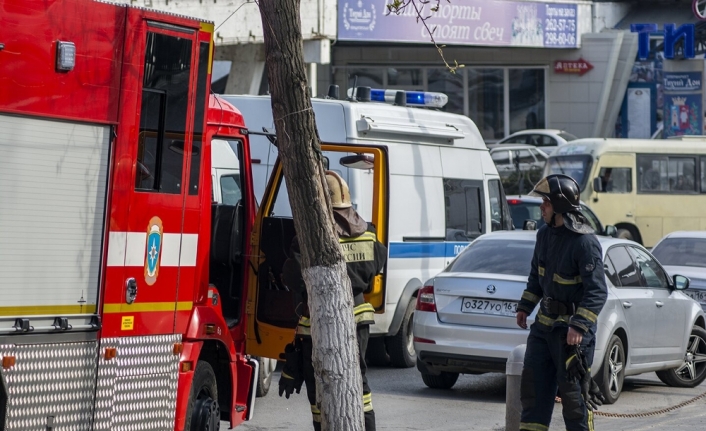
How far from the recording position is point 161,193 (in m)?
6.09

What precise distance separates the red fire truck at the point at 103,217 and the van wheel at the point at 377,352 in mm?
5655

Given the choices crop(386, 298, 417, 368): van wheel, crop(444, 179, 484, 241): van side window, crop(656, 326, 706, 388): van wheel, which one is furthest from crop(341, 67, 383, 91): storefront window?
crop(656, 326, 706, 388): van wheel

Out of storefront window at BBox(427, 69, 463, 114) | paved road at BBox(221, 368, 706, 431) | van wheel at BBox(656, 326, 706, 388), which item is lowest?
paved road at BBox(221, 368, 706, 431)

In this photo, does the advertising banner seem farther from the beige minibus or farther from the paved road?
the paved road

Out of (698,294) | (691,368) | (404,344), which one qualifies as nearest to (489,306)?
(404,344)

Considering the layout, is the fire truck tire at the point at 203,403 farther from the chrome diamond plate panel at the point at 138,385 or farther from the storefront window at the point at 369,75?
the storefront window at the point at 369,75

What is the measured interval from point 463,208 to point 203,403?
22.4 ft

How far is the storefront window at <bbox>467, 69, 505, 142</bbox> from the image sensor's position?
36.8m

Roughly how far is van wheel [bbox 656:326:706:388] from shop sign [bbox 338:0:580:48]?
1638cm

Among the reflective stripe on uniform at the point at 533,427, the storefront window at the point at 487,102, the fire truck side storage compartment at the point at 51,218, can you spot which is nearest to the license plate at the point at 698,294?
the reflective stripe on uniform at the point at 533,427

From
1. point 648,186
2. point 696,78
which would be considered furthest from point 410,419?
point 696,78

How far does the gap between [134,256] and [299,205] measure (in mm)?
993

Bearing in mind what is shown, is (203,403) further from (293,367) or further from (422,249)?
(422,249)

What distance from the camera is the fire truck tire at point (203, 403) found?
654 cm
